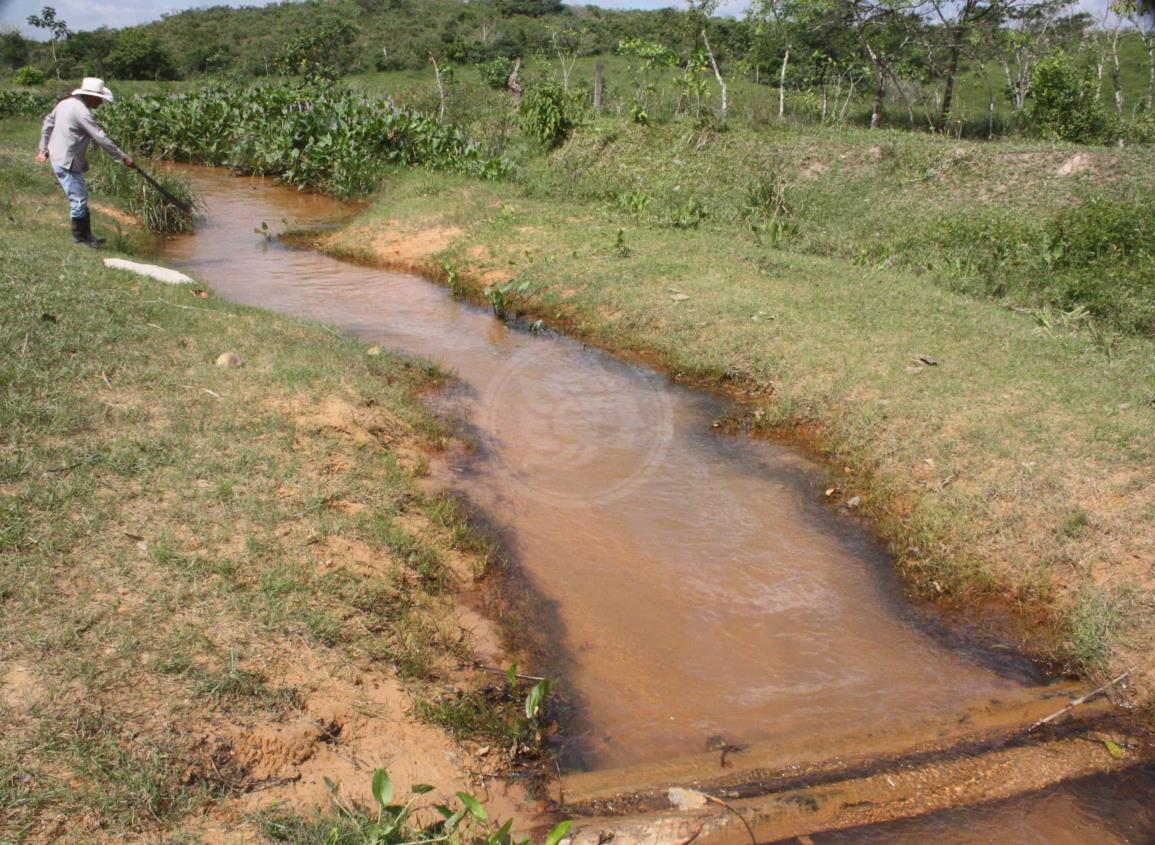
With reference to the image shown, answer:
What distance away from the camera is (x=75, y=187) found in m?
7.70

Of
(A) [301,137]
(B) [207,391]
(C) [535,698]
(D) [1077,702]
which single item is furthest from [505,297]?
(A) [301,137]

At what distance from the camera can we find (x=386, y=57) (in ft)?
101

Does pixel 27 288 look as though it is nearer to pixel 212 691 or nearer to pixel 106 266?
pixel 106 266

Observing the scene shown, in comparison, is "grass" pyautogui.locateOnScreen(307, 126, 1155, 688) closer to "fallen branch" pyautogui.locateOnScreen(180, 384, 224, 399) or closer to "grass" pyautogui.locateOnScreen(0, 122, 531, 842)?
"grass" pyautogui.locateOnScreen(0, 122, 531, 842)

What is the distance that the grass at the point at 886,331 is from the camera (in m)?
4.18

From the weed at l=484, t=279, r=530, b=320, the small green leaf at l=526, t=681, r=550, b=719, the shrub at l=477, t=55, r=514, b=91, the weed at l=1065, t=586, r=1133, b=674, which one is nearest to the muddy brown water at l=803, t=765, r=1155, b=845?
the weed at l=1065, t=586, r=1133, b=674

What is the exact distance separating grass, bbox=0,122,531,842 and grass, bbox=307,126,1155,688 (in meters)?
2.46

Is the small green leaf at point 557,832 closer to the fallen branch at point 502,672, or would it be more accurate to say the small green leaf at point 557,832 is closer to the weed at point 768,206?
the fallen branch at point 502,672

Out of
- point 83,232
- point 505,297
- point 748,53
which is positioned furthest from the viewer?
point 748,53

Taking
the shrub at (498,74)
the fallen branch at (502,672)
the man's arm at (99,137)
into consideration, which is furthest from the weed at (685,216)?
the shrub at (498,74)

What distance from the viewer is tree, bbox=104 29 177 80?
30.0 metres

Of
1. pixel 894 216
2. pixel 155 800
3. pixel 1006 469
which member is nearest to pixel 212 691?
pixel 155 800

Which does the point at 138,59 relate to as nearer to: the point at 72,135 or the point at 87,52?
the point at 87,52

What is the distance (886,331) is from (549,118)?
894 cm
